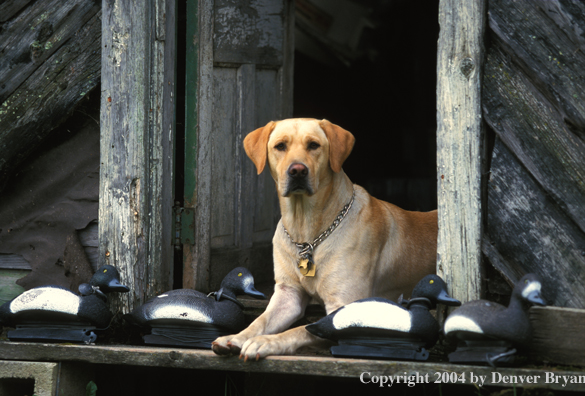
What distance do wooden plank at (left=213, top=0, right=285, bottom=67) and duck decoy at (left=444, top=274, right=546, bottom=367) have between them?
242cm

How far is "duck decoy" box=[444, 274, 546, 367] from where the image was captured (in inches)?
99.8

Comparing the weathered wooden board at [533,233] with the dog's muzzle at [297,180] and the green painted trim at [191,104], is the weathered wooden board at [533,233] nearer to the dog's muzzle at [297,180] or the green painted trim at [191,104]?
the dog's muzzle at [297,180]

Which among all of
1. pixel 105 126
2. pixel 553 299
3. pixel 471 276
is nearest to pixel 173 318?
pixel 105 126

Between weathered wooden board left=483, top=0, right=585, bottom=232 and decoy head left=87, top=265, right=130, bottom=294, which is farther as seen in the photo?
decoy head left=87, top=265, right=130, bottom=294

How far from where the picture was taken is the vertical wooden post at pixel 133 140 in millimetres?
3443

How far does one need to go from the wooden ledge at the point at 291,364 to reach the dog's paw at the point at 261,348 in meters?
0.04

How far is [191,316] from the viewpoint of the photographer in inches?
117

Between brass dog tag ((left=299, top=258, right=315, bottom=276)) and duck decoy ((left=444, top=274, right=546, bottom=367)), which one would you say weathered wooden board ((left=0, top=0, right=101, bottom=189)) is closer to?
brass dog tag ((left=299, top=258, right=315, bottom=276))

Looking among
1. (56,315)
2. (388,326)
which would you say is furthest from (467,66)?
(56,315)

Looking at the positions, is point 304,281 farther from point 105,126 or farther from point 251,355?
point 105,126

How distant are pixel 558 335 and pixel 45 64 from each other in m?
3.20

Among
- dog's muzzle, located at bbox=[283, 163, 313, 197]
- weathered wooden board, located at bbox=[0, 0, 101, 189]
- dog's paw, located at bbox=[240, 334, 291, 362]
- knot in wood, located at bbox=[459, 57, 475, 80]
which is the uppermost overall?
weathered wooden board, located at bbox=[0, 0, 101, 189]

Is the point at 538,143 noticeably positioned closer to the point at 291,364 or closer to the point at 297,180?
the point at 297,180

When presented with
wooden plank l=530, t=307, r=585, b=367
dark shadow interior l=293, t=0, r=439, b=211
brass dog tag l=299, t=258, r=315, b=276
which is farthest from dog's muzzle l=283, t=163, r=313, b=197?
dark shadow interior l=293, t=0, r=439, b=211
